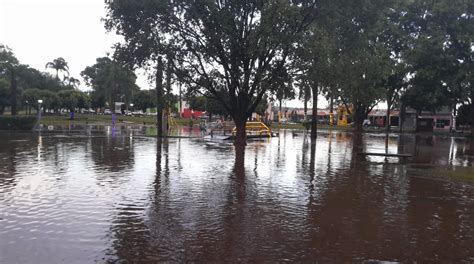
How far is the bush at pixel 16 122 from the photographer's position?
→ 34.9m

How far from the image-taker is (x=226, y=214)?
25.9 feet

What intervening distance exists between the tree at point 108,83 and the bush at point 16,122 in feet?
167

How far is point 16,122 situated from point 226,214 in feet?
105

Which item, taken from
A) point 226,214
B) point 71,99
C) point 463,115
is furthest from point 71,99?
point 226,214

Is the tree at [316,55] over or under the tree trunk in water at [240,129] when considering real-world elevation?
over

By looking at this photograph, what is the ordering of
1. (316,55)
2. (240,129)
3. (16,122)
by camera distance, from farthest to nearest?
1. (16,122)
2. (240,129)
3. (316,55)

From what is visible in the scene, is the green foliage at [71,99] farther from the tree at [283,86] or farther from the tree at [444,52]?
the tree at [283,86]

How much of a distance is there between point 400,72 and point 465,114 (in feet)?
59.7

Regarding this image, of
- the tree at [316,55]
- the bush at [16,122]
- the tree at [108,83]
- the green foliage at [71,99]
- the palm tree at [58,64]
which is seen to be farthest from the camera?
the palm tree at [58,64]

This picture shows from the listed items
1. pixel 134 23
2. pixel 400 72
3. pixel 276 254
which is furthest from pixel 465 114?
pixel 276 254

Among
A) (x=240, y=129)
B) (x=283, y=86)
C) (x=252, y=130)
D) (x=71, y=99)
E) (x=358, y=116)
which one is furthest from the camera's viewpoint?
(x=71, y=99)

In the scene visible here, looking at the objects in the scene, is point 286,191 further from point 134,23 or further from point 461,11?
point 461,11

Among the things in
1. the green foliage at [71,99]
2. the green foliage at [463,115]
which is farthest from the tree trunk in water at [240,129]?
the green foliage at [71,99]

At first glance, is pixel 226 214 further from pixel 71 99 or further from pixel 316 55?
pixel 71 99
